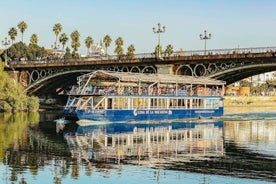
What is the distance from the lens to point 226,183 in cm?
2812

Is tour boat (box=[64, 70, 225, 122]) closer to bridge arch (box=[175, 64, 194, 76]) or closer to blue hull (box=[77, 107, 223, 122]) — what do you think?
blue hull (box=[77, 107, 223, 122])

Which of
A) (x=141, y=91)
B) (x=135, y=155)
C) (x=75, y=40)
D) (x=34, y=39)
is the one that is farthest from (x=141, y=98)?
(x=34, y=39)

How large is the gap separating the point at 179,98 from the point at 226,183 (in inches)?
1814

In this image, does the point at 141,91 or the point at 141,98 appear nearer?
the point at 141,98

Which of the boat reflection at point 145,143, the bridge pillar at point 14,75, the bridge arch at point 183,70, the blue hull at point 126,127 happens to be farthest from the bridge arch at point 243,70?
the bridge pillar at point 14,75

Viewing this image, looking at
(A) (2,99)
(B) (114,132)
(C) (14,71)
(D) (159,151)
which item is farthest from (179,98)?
(C) (14,71)

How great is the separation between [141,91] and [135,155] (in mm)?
32300

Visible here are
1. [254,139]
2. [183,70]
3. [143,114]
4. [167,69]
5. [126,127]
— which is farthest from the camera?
[183,70]

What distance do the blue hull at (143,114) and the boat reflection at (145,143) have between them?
166 cm

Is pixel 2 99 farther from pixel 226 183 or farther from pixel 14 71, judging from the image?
pixel 226 183

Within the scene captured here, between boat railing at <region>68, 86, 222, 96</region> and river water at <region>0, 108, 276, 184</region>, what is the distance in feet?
21.8

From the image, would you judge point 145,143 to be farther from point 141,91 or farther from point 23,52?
point 23,52

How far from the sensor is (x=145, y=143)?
46469 mm

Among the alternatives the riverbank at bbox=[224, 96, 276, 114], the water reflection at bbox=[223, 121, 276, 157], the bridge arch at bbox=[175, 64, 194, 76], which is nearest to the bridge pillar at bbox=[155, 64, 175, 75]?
the bridge arch at bbox=[175, 64, 194, 76]
